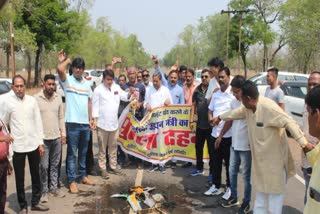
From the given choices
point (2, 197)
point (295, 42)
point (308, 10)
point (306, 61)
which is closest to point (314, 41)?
point (308, 10)

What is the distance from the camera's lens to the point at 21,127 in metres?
4.88

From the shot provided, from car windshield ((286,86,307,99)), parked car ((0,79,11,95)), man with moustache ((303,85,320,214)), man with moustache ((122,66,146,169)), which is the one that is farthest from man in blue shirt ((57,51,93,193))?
car windshield ((286,86,307,99))

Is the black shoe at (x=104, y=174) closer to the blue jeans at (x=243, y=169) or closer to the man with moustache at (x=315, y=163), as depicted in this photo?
the blue jeans at (x=243, y=169)

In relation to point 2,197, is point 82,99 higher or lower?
Answer: higher

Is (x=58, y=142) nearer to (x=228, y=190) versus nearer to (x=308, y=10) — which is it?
(x=228, y=190)

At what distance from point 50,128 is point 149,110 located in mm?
2509

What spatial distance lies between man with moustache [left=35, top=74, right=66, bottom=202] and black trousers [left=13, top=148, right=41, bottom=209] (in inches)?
9.2

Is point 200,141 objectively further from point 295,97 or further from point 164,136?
point 295,97

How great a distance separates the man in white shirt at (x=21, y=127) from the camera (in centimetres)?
485

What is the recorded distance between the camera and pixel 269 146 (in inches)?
157

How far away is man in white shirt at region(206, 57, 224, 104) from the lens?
611 centimetres

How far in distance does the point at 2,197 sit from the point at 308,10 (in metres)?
27.8

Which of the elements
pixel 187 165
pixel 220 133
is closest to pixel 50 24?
pixel 187 165

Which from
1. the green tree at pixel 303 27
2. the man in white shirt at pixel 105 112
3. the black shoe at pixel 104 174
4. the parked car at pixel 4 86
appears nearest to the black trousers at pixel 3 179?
the man in white shirt at pixel 105 112
